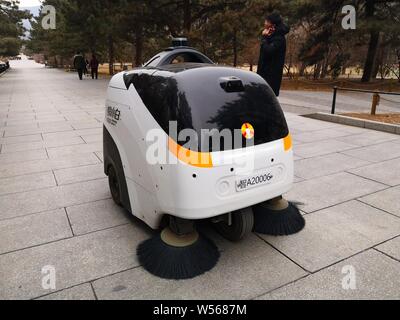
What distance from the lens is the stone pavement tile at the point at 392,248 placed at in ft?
9.44

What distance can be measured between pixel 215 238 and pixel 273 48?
3.40 metres

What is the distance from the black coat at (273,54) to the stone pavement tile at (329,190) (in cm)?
187

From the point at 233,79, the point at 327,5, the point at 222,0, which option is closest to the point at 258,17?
the point at 222,0

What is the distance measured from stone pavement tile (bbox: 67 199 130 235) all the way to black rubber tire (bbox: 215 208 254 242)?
1.08m

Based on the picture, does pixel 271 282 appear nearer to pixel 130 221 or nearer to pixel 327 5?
pixel 130 221

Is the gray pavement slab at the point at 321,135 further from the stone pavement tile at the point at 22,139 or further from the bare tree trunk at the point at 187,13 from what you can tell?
the bare tree trunk at the point at 187,13

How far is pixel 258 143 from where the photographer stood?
2689mm

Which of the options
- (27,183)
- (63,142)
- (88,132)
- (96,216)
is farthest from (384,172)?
(88,132)

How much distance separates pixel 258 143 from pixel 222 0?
20.5 meters

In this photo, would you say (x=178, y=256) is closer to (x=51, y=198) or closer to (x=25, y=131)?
(x=51, y=198)

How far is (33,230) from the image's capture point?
10.7 feet

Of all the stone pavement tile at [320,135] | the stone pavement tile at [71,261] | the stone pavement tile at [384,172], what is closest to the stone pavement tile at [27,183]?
the stone pavement tile at [71,261]

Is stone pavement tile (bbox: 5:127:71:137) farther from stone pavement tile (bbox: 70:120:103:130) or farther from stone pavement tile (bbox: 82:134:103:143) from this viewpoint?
stone pavement tile (bbox: 82:134:103:143)
